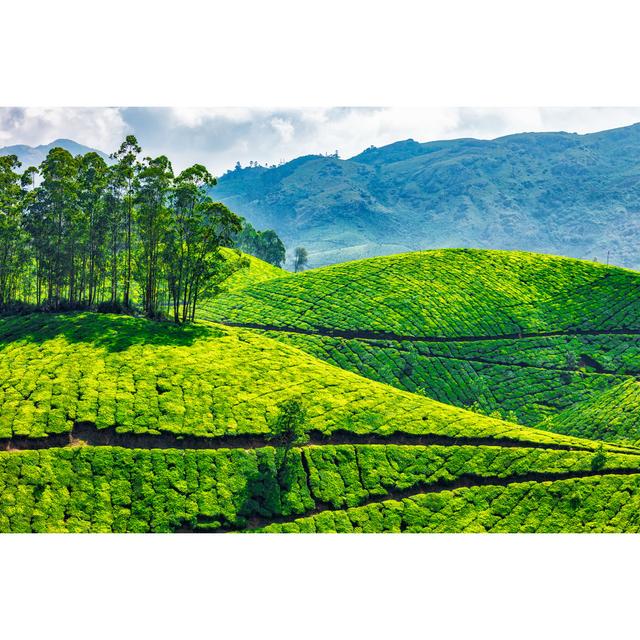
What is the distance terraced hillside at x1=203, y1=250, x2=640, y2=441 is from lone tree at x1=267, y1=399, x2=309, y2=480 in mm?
30844

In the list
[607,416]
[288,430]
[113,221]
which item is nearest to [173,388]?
[288,430]

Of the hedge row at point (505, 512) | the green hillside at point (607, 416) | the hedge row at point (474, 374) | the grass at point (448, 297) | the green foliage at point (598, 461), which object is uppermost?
the grass at point (448, 297)

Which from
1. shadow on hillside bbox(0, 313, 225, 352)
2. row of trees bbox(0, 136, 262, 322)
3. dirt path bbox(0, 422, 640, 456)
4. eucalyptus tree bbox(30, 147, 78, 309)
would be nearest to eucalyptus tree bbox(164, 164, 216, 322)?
row of trees bbox(0, 136, 262, 322)

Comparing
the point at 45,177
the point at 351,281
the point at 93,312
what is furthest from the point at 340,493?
the point at 351,281

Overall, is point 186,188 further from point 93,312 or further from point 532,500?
point 532,500

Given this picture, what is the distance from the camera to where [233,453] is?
59.0m

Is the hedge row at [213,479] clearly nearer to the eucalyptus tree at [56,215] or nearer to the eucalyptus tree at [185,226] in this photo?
the eucalyptus tree at [185,226]

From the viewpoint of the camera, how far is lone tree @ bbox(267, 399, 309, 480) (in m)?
58.6

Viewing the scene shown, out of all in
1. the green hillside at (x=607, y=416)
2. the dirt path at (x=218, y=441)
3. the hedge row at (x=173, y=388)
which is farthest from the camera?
the green hillside at (x=607, y=416)

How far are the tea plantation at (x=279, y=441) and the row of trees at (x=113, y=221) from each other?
7.51 m

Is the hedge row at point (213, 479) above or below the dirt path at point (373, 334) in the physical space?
below

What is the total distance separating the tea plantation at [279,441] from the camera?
5400 centimetres

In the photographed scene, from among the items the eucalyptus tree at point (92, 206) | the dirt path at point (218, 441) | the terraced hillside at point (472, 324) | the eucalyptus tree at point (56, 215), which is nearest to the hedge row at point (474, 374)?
the terraced hillside at point (472, 324)

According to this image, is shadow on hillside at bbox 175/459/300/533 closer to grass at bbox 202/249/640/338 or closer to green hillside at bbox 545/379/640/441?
green hillside at bbox 545/379/640/441
